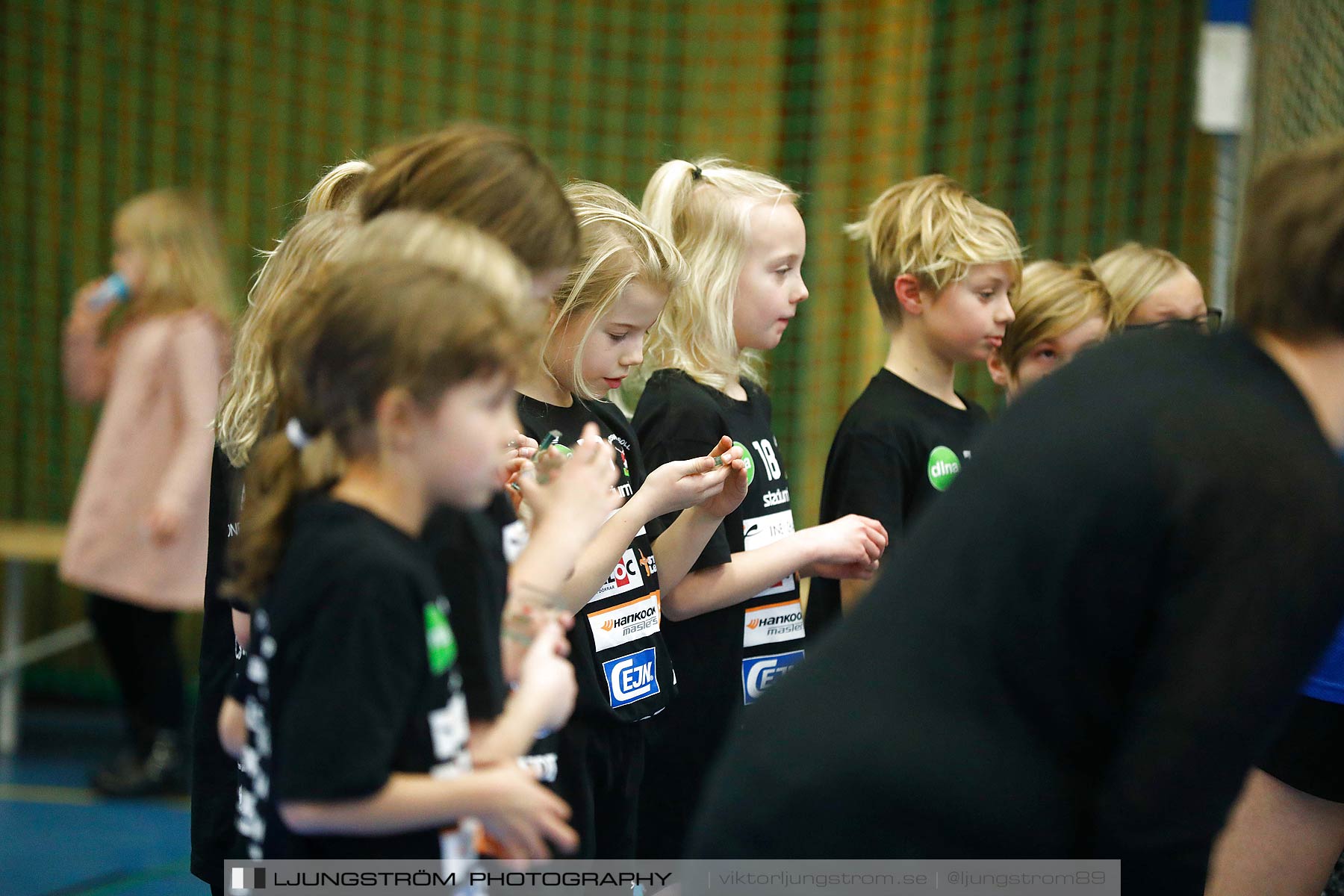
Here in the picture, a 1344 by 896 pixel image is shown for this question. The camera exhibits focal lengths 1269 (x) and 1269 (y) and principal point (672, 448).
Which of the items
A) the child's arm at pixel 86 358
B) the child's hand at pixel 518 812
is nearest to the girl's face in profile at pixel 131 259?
the child's arm at pixel 86 358

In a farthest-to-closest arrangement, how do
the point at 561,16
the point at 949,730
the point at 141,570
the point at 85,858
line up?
the point at 561,16 → the point at 141,570 → the point at 85,858 → the point at 949,730

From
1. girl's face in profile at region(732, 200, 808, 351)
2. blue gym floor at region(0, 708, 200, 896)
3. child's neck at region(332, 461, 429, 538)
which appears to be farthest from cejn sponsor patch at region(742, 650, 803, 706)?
blue gym floor at region(0, 708, 200, 896)

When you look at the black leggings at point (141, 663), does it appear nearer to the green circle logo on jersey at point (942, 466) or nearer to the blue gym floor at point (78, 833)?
the blue gym floor at point (78, 833)

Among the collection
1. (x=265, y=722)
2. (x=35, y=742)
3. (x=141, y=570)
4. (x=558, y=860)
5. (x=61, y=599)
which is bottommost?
(x=35, y=742)

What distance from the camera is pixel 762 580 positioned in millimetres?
1832

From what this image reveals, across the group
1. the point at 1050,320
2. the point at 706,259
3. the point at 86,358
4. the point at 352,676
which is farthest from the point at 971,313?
the point at 86,358

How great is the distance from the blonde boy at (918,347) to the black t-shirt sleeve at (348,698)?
1.11 metres

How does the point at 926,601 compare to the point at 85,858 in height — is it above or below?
above

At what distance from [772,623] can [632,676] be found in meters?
0.38

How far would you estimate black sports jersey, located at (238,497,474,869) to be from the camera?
3.18 feet

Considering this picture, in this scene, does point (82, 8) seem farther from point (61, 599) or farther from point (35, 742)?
point (35, 742)

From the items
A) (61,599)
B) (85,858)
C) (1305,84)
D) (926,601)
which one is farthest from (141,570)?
(1305,84)

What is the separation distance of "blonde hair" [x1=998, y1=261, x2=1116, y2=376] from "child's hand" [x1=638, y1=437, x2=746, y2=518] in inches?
36.9

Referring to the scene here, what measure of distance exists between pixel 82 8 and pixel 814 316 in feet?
8.87
